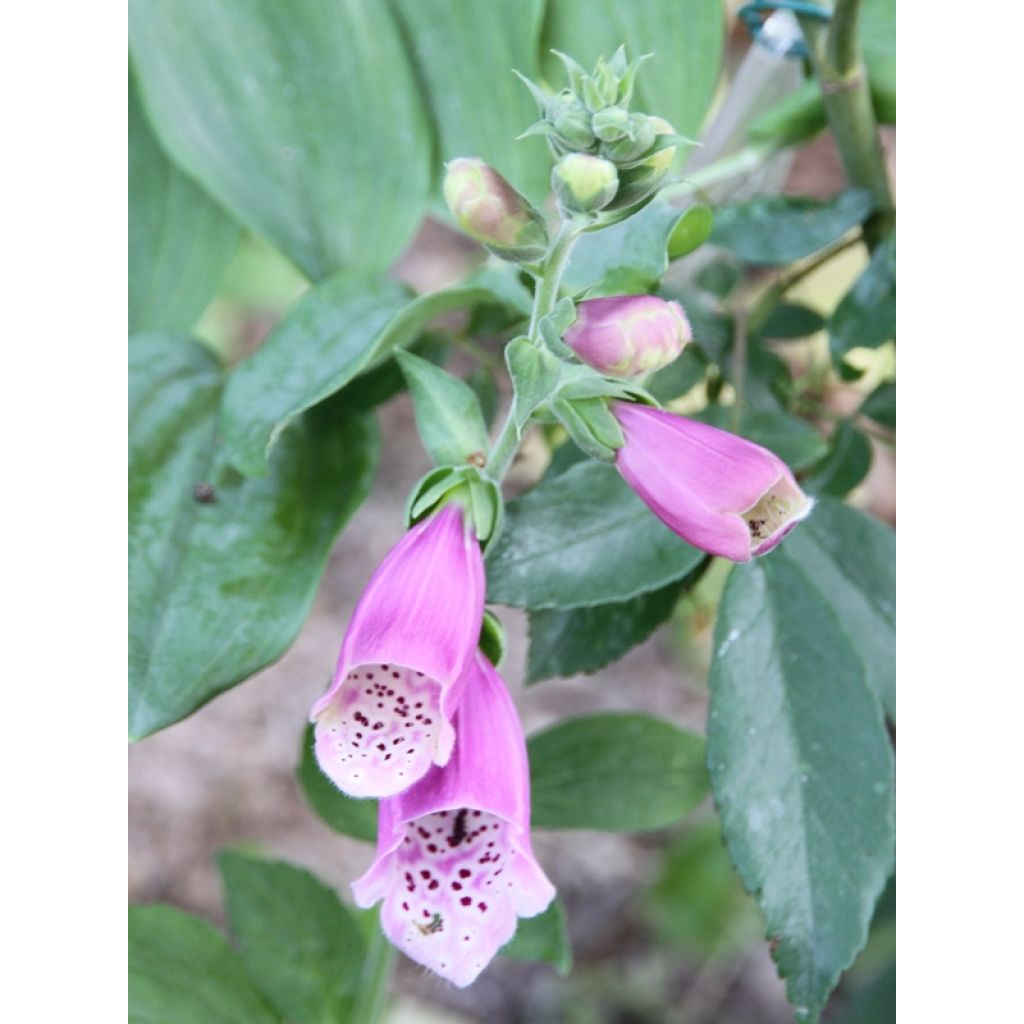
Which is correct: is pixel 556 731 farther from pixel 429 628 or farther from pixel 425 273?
pixel 425 273

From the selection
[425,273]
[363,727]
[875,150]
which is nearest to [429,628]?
[363,727]

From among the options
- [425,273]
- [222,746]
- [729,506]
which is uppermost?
[729,506]

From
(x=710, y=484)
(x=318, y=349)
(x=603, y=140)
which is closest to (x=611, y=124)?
(x=603, y=140)

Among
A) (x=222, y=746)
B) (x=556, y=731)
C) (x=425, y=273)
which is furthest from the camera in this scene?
(x=425, y=273)

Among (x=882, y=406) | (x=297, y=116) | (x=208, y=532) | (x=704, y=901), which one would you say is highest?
(x=297, y=116)

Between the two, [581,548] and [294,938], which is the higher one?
[581,548]

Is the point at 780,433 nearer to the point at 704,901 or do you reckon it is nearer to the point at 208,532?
the point at 208,532

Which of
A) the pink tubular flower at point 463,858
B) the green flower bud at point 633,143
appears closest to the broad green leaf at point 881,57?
the green flower bud at point 633,143
